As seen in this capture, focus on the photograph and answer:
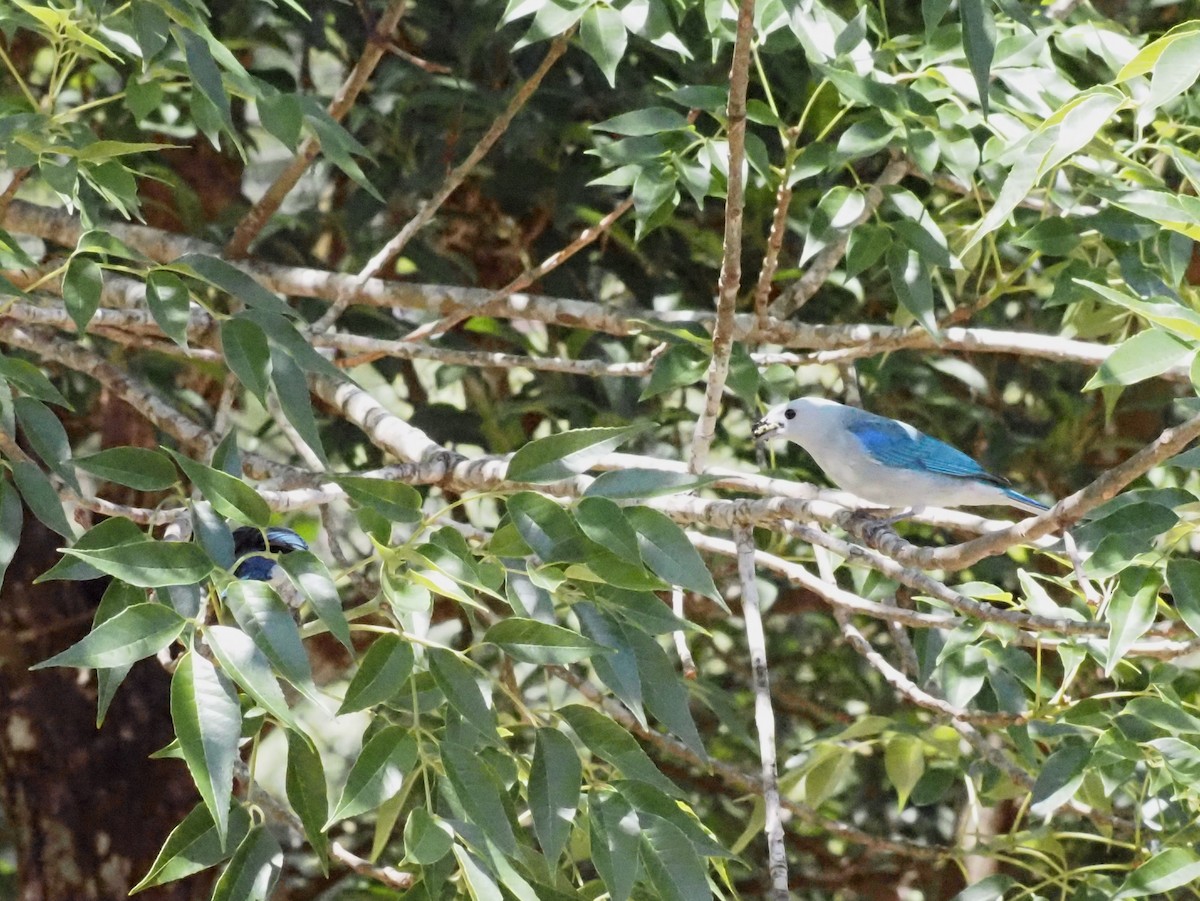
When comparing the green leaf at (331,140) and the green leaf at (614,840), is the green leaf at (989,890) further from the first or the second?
the green leaf at (331,140)

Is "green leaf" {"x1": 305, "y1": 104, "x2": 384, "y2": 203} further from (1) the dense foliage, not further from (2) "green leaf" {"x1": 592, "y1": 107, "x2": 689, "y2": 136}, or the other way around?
(2) "green leaf" {"x1": 592, "y1": 107, "x2": 689, "y2": 136}

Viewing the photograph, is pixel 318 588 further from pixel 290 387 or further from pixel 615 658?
pixel 290 387

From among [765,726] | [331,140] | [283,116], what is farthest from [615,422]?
[765,726]

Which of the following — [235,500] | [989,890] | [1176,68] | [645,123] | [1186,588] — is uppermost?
[1176,68]

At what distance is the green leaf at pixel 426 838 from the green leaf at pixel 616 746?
0.24m

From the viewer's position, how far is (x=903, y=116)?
9.50 ft

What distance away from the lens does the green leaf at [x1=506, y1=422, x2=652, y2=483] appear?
1.88 metres

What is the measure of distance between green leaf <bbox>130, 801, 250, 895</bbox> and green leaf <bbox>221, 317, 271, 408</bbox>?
558 millimetres

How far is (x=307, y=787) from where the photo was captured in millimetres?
1912

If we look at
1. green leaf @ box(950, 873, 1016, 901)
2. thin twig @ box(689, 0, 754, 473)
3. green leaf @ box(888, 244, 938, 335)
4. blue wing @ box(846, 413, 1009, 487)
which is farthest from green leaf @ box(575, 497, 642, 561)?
blue wing @ box(846, 413, 1009, 487)

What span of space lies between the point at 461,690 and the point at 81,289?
85 cm

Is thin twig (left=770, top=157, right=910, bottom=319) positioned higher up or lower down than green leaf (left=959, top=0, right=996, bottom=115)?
lower down

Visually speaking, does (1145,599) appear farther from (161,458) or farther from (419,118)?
(419,118)

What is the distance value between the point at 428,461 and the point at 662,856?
105 centimetres
